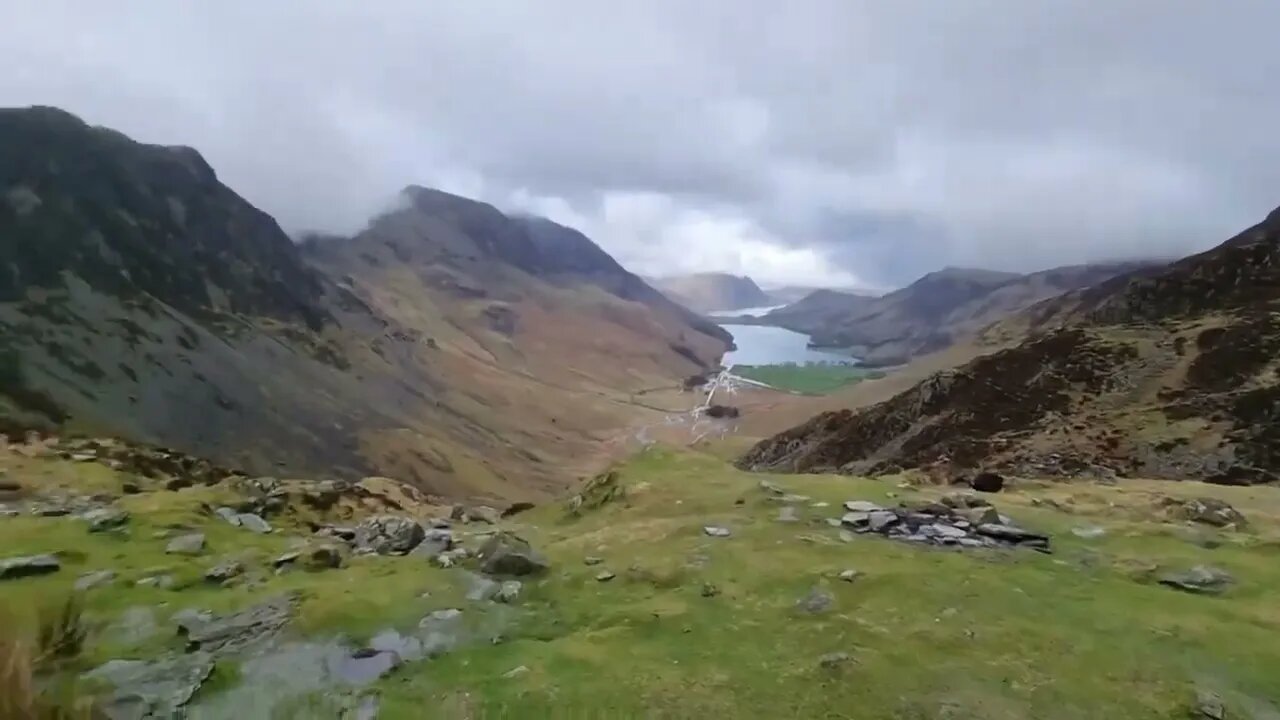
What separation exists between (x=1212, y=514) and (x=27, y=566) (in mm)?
30935

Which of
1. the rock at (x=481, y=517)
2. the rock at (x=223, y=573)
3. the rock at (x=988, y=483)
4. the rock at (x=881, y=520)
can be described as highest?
the rock at (x=881, y=520)

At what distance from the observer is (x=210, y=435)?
116 meters

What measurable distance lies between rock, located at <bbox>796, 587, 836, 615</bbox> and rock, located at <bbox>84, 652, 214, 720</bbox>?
10664 millimetres

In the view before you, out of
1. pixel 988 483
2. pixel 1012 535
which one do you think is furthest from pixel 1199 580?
pixel 988 483

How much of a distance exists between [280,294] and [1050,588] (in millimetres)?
205866

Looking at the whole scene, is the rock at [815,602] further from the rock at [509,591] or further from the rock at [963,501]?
the rock at [963,501]

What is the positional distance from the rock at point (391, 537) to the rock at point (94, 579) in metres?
5.87

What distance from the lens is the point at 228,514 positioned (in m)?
29.3

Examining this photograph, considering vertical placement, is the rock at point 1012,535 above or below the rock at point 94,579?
above

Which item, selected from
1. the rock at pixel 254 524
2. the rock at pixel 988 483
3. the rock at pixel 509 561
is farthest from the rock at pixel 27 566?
the rock at pixel 988 483

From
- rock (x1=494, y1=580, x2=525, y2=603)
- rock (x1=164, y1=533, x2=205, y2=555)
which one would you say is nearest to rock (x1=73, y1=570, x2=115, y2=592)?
rock (x1=164, y1=533, x2=205, y2=555)

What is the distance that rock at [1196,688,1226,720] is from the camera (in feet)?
39.5

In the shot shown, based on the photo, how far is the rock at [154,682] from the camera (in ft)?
42.6

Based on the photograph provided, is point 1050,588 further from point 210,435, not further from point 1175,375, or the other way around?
point 210,435
